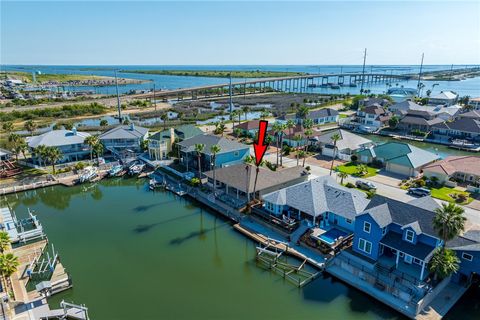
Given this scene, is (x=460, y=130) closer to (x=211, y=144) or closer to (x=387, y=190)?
(x=387, y=190)

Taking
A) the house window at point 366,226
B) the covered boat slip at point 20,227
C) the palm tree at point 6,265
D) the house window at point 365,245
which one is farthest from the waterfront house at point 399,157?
the palm tree at point 6,265

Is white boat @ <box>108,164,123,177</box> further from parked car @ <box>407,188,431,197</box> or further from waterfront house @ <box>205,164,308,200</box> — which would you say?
parked car @ <box>407,188,431,197</box>

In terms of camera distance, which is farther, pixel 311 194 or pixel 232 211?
pixel 232 211

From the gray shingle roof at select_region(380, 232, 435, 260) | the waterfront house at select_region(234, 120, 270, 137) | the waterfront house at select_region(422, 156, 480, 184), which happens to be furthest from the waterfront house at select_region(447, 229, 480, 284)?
the waterfront house at select_region(234, 120, 270, 137)

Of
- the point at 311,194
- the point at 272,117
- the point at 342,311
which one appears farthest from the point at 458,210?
Answer: the point at 272,117

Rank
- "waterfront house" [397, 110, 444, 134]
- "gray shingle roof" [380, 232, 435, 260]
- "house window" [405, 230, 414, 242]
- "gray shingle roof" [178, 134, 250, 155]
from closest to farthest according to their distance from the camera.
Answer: "gray shingle roof" [380, 232, 435, 260]
"house window" [405, 230, 414, 242]
"gray shingle roof" [178, 134, 250, 155]
"waterfront house" [397, 110, 444, 134]

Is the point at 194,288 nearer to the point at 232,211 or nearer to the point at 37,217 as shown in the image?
the point at 232,211

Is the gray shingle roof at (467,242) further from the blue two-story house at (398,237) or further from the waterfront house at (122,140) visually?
the waterfront house at (122,140)
